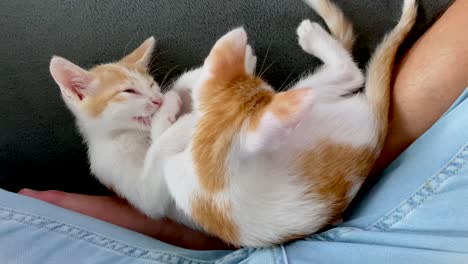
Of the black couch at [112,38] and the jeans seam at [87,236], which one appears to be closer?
the jeans seam at [87,236]

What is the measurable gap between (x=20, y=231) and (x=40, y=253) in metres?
0.06

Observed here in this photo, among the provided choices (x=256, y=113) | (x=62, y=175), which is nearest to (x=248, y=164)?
(x=256, y=113)

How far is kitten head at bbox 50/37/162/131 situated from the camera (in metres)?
1.00

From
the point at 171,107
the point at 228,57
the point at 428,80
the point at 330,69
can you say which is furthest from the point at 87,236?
the point at 428,80

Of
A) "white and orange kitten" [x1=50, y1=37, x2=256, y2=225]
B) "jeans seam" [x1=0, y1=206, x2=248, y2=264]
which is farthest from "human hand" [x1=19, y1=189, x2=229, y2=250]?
"jeans seam" [x1=0, y1=206, x2=248, y2=264]

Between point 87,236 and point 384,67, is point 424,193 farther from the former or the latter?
point 87,236

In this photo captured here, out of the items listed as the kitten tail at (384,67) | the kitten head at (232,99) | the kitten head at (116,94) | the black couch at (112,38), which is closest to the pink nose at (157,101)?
the kitten head at (116,94)

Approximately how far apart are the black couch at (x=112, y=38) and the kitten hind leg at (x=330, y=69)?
65 millimetres

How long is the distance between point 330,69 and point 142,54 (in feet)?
1.38

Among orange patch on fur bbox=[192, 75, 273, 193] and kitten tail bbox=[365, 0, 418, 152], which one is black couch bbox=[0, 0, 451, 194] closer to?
kitten tail bbox=[365, 0, 418, 152]

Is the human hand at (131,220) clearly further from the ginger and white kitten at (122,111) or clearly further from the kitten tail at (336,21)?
the kitten tail at (336,21)

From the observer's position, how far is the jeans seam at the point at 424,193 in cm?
75

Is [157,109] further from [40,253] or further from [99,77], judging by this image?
[40,253]

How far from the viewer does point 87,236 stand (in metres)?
0.85
